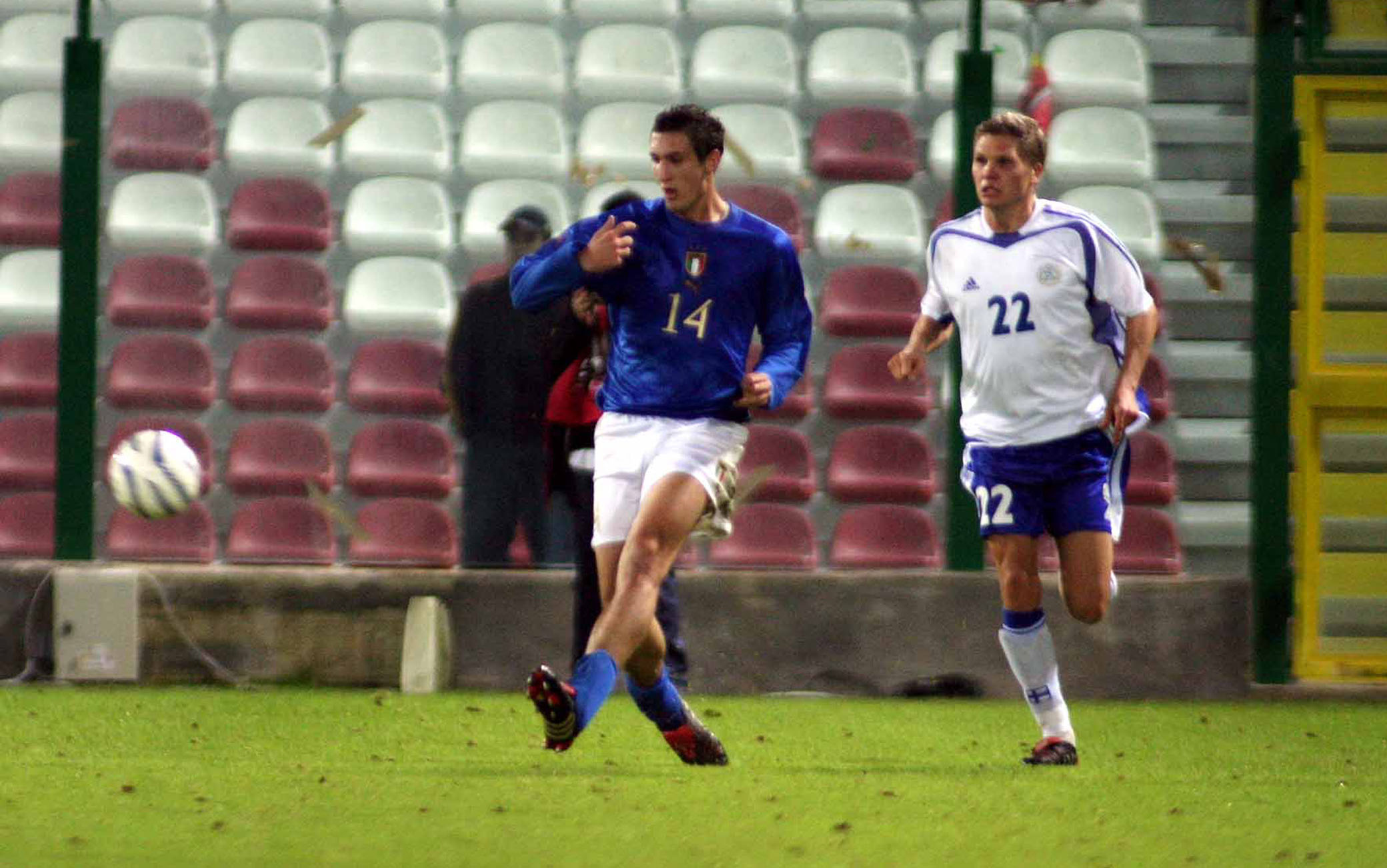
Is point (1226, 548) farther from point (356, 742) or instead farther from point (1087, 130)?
point (356, 742)

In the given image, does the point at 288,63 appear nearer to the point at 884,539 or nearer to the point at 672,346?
the point at 884,539

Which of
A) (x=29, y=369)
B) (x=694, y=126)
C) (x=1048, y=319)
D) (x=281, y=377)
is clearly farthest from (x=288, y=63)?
(x=1048, y=319)

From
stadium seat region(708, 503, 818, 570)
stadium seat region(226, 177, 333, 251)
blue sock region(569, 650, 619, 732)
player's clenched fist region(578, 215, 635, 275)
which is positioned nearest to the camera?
blue sock region(569, 650, 619, 732)

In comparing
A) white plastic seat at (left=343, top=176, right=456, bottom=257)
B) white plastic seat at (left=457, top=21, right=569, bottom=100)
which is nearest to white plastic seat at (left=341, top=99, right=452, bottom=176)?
white plastic seat at (left=343, top=176, right=456, bottom=257)

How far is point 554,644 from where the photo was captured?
30.3 feet

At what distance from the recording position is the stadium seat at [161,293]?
956 centimetres

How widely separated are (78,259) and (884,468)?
3.56 meters

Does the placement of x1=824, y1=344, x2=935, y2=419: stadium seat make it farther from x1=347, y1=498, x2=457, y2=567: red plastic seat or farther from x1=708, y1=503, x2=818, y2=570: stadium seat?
x1=347, y1=498, x2=457, y2=567: red plastic seat

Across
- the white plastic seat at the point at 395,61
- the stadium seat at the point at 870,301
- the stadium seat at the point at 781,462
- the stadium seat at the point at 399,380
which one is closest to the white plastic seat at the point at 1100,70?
the stadium seat at the point at 870,301

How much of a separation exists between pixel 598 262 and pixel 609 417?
1.63 feet

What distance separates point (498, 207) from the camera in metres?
9.78

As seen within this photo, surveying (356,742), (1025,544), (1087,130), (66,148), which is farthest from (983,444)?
(66,148)

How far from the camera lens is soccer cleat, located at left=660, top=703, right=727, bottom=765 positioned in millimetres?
6398

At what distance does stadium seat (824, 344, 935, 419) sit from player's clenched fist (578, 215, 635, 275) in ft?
11.5
